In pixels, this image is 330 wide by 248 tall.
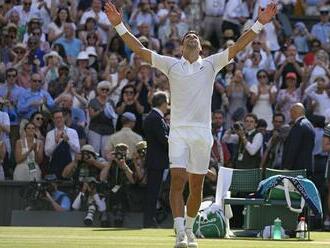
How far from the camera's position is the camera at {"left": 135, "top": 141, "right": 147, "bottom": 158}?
2116 cm

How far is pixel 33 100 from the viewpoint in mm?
22766

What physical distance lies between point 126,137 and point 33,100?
2.23 metres

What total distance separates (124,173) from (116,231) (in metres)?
2.95

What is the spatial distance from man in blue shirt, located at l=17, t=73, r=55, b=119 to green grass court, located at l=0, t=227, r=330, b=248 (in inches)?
Result: 191

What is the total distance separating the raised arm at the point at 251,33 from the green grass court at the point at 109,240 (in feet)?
8.15

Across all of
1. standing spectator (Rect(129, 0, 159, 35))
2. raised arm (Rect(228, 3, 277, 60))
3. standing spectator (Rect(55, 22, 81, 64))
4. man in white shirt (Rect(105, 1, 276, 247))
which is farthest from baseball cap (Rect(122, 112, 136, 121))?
raised arm (Rect(228, 3, 277, 60))

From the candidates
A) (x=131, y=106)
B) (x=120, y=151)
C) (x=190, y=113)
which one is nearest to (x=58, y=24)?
(x=131, y=106)

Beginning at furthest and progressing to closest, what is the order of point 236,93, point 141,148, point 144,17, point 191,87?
point 144,17, point 236,93, point 141,148, point 191,87

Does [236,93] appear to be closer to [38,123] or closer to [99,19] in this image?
[99,19]

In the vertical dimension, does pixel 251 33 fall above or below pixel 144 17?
below

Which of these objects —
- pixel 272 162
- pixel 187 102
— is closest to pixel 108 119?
pixel 272 162

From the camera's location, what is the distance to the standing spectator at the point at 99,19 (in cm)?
2564

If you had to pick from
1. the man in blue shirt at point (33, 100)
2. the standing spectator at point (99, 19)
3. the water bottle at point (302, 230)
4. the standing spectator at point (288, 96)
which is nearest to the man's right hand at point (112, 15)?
the water bottle at point (302, 230)

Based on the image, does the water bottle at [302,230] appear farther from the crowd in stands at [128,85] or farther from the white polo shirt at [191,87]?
the white polo shirt at [191,87]
